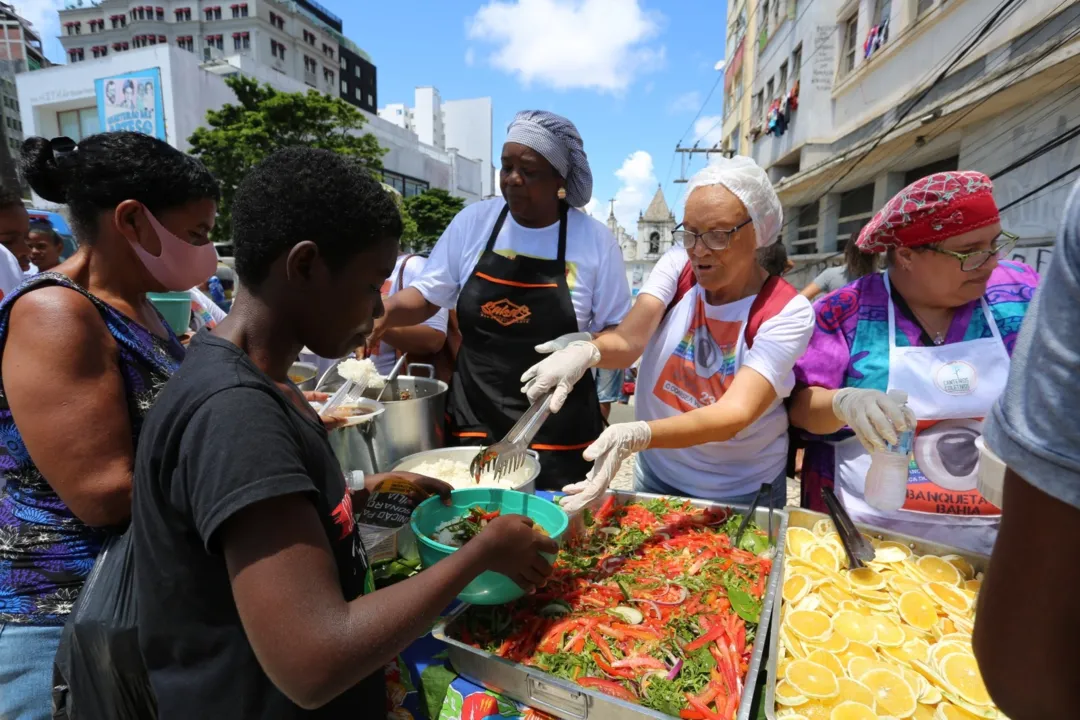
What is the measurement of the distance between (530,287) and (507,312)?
161 millimetres

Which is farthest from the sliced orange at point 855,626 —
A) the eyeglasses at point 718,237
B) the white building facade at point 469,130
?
the white building facade at point 469,130

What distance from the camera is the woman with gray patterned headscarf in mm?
2584

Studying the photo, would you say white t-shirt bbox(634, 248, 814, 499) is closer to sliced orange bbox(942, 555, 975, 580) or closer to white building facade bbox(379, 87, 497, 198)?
sliced orange bbox(942, 555, 975, 580)

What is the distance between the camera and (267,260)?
3.29 ft

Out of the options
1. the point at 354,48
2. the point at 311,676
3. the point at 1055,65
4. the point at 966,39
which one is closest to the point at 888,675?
the point at 311,676

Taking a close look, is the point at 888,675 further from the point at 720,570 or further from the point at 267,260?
the point at 267,260

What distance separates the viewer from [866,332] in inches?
77.7

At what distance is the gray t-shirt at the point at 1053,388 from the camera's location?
497 mm

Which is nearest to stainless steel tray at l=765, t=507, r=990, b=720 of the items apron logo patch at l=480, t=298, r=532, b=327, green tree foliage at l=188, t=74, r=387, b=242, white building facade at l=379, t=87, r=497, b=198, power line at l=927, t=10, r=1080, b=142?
apron logo patch at l=480, t=298, r=532, b=327

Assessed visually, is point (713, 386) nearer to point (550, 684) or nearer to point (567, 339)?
point (567, 339)

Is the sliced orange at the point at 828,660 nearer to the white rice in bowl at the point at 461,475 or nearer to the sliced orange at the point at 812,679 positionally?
the sliced orange at the point at 812,679

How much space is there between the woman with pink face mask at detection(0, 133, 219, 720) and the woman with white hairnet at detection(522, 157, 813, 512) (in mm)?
1211

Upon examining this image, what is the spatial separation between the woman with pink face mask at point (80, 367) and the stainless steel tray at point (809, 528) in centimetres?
144

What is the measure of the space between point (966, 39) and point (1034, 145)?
2.55m
